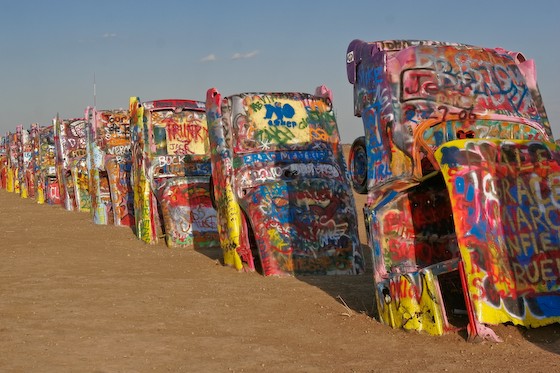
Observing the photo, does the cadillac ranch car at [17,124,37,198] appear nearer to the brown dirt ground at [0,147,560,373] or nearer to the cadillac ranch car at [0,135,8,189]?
the cadillac ranch car at [0,135,8,189]

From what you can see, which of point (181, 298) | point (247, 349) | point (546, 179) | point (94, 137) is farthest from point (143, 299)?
point (94, 137)

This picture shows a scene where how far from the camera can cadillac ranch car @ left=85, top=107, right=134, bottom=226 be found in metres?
17.5

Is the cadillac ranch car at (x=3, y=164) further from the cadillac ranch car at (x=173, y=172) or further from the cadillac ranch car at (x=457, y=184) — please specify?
the cadillac ranch car at (x=457, y=184)

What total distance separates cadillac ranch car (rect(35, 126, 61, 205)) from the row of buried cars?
16.3m

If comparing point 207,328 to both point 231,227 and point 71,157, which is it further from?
point 71,157

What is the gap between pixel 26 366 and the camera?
229 inches

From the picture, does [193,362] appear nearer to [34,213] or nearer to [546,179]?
[546,179]

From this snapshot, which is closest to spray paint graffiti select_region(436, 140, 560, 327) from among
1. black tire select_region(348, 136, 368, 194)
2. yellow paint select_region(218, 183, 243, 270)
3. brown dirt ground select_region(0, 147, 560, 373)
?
brown dirt ground select_region(0, 147, 560, 373)

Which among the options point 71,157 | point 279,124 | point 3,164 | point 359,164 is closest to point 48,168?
point 71,157

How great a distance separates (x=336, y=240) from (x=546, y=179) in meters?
4.18

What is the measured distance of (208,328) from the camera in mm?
7176

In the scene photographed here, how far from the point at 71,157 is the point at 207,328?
1672cm

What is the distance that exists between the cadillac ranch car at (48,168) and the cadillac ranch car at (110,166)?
22.9 feet

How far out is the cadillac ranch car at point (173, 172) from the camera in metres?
13.5
